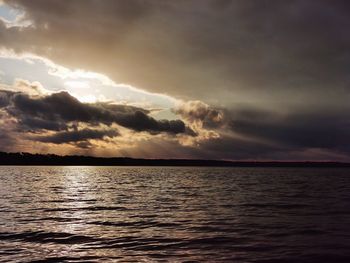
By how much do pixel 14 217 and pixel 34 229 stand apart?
7.31m

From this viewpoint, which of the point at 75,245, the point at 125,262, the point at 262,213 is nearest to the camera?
the point at 125,262

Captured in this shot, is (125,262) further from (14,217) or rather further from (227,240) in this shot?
(14,217)

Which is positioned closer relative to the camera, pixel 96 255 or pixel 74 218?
pixel 96 255

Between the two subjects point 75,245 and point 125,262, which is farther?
point 75,245

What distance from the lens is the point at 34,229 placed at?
2983 cm

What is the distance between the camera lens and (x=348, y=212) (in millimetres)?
39594

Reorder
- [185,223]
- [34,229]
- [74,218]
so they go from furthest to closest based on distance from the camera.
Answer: [74,218]
[185,223]
[34,229]

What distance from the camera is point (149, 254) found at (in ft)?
71.1

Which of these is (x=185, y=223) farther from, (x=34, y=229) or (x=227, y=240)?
(x=34, y=229)

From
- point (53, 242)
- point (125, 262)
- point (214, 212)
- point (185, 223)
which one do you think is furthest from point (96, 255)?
point (214, 212)

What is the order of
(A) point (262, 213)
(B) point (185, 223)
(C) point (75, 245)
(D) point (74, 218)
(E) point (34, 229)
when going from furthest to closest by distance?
(A) point (262, 213) → (D) point (74, 218) → (B) point (185, 223) → (E) point (34, 229) → (C) point (75, 245)

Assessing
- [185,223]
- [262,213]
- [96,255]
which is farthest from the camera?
[262,213]

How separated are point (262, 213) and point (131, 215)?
1237 centimetres

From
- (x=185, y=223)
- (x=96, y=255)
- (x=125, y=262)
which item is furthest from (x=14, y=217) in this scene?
(x=125, y=262)
